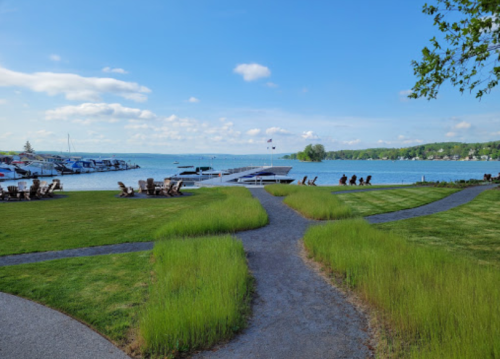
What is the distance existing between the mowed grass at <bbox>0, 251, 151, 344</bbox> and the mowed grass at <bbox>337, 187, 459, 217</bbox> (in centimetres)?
1004

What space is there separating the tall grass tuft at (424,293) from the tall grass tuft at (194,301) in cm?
204

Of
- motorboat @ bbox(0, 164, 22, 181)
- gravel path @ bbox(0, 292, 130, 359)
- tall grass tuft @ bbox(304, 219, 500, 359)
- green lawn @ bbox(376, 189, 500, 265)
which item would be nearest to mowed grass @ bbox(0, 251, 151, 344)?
gravel path @ bbox(0, 292, 130, 359)

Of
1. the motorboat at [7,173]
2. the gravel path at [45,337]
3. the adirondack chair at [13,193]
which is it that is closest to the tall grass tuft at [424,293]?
the gravel path at [45,337]

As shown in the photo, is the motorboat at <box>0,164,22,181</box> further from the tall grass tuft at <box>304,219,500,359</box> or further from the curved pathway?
the tall grass tuft at <box>304,219,500,359</box>

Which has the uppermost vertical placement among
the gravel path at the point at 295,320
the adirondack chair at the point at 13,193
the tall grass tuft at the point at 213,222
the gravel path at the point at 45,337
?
the adirondack chair at the point at 13,193

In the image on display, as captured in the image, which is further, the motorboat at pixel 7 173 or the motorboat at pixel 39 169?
Answer: the motorboat at pixel 39 169

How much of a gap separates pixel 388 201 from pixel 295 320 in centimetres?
1439

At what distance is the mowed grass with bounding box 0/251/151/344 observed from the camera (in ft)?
14.6

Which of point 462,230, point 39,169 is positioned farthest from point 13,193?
point 39,169

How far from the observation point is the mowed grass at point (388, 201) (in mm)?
14422

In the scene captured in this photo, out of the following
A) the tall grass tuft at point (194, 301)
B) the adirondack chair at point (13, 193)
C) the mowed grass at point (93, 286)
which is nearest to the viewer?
the tall grass tuft at point (194, 301)

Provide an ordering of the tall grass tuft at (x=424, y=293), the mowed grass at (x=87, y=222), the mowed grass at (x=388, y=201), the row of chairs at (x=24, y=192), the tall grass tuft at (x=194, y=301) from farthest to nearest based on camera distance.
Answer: the row of chairs at (x=24, y=192)
the mowed grass at (x=388, y=201)
the mowed grass at (x=87, y=222)
the tall grass tuft at (x=194, y=301)
the tall grass tuft at (x=424, y=293)

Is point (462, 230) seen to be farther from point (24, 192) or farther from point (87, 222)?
point (24, 192)

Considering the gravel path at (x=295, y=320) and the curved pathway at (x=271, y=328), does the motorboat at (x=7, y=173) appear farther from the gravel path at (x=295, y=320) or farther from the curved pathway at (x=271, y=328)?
the gravel path at (x=295, y=320)
